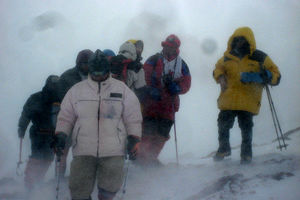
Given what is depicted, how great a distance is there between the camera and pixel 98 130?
3.38 metres

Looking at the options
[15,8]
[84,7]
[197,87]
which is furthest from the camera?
[84,7]

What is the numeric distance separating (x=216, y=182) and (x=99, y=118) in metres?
1.87

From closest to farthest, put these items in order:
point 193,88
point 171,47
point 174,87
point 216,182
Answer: point 216,182, point 174,87, point 171,47, point 193,88

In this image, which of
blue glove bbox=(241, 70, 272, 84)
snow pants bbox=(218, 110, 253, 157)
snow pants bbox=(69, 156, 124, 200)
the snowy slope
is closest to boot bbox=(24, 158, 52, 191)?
the snowy slope

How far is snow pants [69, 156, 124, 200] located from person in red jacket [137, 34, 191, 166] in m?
1.85

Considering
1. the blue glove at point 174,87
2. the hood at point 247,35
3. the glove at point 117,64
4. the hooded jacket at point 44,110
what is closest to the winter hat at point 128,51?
the glove at point 117,64

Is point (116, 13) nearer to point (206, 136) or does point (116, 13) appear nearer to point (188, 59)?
point (188, 59)

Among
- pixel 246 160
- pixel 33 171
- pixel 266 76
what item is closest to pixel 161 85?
pixel 266 76

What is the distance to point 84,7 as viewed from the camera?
133 ft

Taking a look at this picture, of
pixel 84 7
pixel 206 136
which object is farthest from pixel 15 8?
pixel 206 136

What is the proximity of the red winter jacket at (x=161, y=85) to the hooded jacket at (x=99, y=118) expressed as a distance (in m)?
1.55

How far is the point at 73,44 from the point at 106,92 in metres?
31.4

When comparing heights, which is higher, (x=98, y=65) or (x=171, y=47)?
(x=171, y=47)

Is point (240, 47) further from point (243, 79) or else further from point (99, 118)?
point (99, 118)
